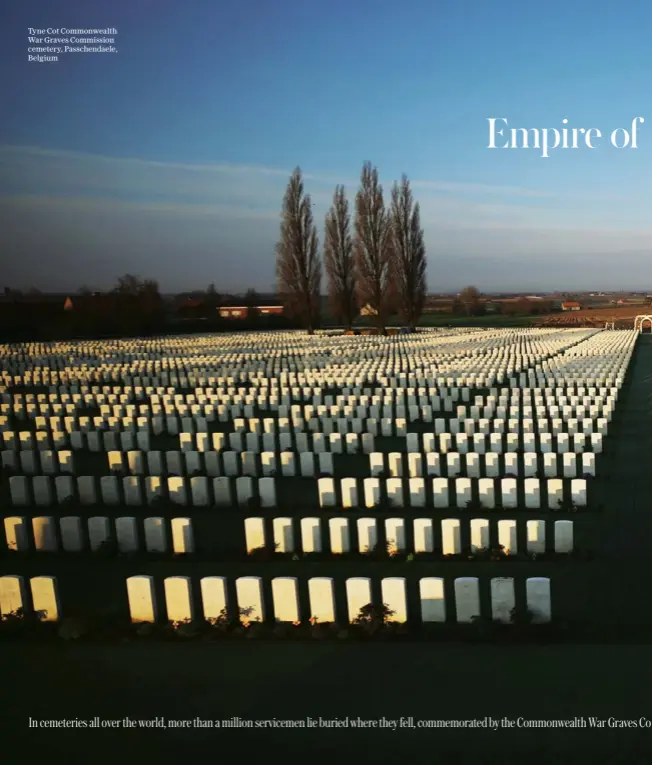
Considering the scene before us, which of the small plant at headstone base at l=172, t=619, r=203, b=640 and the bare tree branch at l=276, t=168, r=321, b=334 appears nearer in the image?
the small plant at headstone base at l=172, t=619, r=203, b=640

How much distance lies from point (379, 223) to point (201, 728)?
41491mm

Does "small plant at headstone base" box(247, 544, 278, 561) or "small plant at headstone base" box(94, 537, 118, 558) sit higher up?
"small plant at headstone base" box(94, 537, 118, 558)

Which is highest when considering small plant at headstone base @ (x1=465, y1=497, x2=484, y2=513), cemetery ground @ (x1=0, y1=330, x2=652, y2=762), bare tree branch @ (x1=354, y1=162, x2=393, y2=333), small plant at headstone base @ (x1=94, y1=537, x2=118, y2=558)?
bare tree branch @ (x1=354, y1=162, x2=393, y2=333)

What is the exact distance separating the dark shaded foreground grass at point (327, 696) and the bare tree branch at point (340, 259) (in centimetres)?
4109

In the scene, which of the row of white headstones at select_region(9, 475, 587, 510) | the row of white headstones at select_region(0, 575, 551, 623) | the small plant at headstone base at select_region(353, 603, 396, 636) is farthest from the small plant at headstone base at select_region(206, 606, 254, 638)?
the row of white headstones at select_region(9, 475, 587, 510)

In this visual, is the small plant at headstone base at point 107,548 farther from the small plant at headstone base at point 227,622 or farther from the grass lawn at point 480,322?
the grass lawn at point 480,322

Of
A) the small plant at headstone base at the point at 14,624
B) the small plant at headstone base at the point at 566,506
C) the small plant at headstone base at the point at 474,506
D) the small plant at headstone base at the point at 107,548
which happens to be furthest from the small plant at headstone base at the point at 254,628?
the small plant at headstone base at the point at 566,506

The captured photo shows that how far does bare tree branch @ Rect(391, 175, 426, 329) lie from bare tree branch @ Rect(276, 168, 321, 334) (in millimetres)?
5124

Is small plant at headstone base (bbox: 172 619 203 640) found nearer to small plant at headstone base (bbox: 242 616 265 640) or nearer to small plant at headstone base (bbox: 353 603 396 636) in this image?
small plant at headstone base (bbox: 242 616 265 640)

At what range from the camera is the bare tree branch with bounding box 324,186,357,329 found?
145ft

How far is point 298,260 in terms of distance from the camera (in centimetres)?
4344

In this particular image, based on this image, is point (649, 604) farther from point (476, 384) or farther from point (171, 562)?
point (476, 384)

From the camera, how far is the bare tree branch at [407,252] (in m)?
45.0

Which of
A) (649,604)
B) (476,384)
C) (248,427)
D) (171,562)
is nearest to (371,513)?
(171,562)
